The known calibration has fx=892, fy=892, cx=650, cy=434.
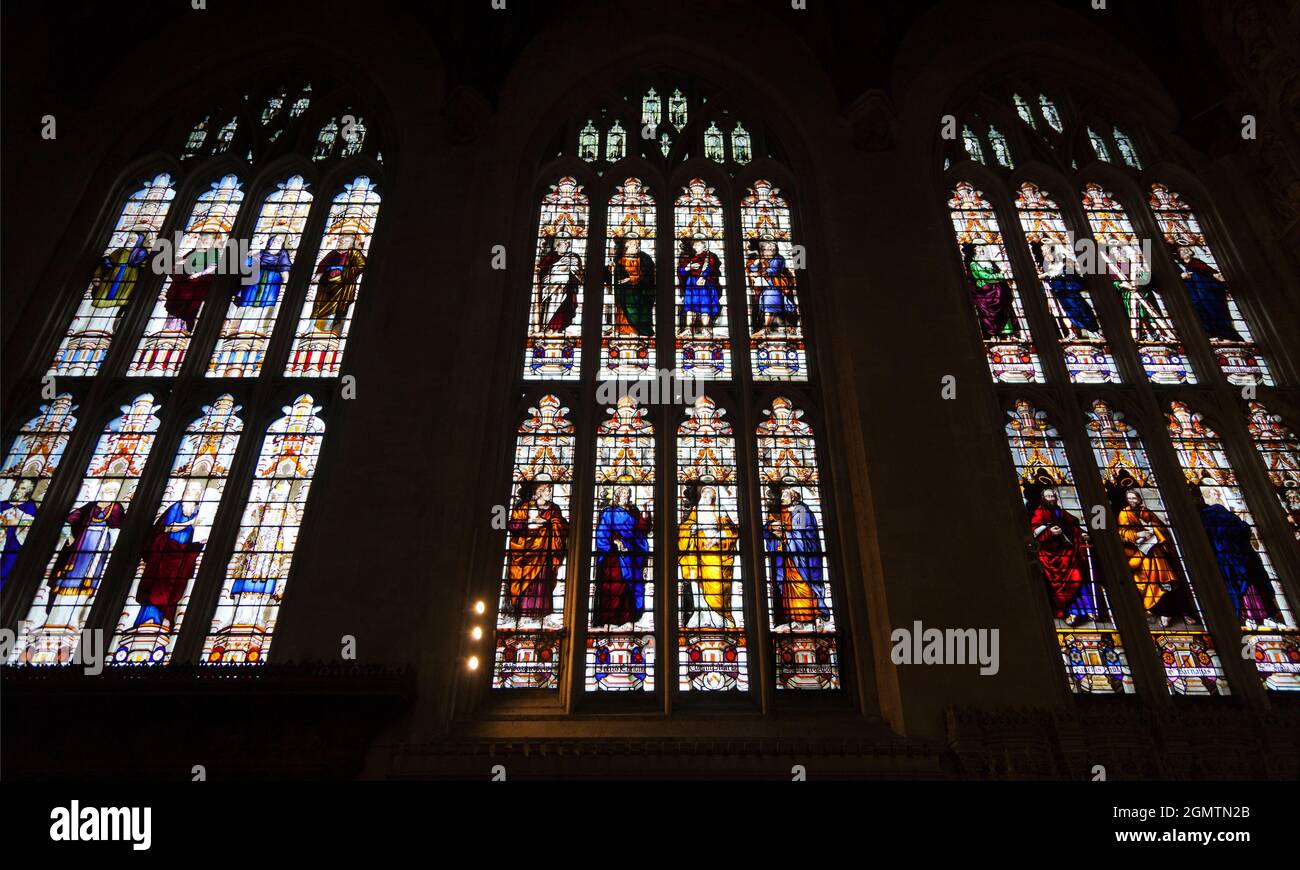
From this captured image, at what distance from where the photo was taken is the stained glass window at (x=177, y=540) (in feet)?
24.6

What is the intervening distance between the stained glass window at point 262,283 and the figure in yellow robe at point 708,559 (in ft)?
Result: 15.6

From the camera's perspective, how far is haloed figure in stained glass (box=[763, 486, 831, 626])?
7.86 m

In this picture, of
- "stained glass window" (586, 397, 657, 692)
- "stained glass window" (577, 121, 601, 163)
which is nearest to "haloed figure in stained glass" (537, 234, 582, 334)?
"stained glass window" (586, 397, 657, 692)

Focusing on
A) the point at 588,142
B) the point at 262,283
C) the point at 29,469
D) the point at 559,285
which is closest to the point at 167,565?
the point at 29,469

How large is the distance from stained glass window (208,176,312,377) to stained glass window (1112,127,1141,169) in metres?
10.0

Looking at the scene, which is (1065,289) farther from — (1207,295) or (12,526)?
(12,526)

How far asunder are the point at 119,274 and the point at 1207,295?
12104mm

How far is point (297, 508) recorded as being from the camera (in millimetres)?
8203

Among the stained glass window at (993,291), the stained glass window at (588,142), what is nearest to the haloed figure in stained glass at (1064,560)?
the stained glass window at (993,291)

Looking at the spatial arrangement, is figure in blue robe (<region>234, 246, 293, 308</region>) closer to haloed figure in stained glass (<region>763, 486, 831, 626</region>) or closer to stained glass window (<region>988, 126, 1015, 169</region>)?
haloed figure in stained glass (<region>763, 486, 831, 626</region>)

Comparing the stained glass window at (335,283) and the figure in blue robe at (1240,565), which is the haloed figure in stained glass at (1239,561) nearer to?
the figure in blue robe at (1240,565)
